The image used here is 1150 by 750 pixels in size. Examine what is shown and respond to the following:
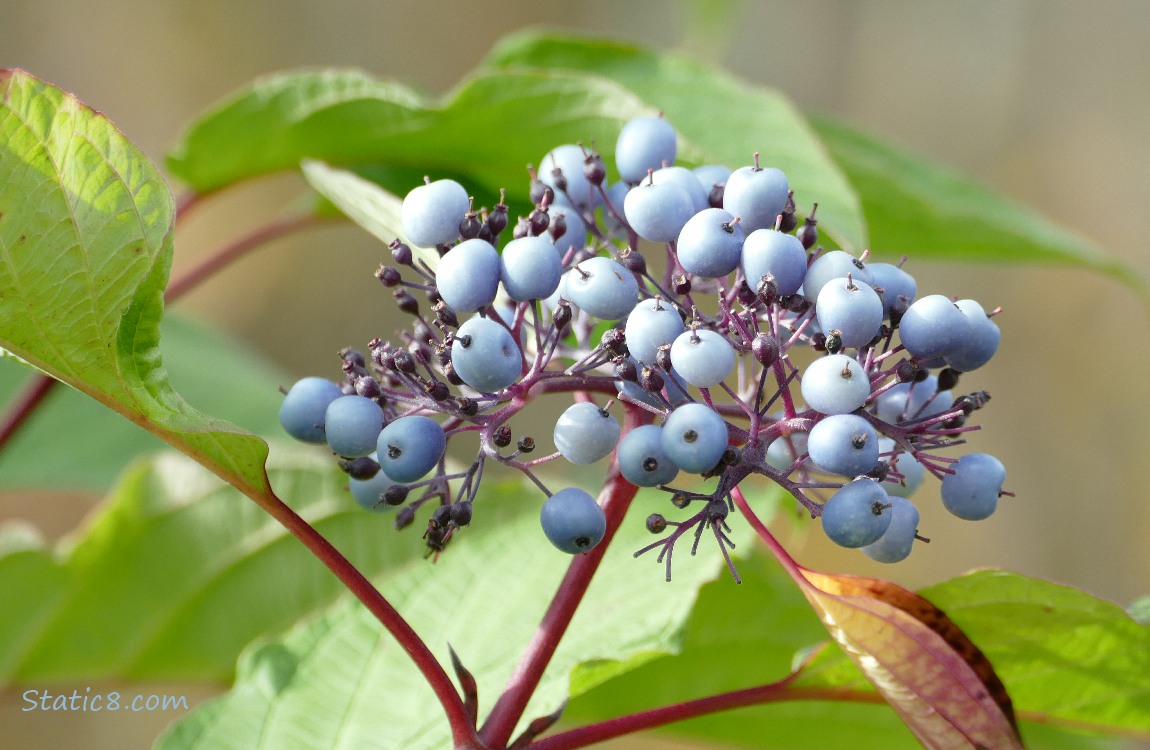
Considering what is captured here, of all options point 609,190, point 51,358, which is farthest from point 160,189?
point 609,190

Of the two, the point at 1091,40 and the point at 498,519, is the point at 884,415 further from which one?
the point at 1091,40

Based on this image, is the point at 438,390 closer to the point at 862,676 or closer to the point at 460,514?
the point at 460,514

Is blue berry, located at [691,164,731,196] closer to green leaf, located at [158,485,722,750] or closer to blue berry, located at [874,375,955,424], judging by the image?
blue berry, located at [874,375,955,424]

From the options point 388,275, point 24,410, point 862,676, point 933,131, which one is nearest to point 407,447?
point 388,275

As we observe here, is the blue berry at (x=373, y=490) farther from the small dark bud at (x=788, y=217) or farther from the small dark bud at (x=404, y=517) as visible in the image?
the small dark bud at (x=788, y=217)

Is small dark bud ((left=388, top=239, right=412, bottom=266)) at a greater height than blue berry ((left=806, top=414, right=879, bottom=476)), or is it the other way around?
small dark bud ((left=388, top=239, right=412, bottom=266))

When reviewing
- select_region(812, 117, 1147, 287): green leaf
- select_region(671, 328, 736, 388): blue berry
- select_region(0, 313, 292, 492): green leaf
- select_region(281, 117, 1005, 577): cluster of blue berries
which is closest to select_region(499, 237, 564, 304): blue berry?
select_region(281, 117, 1005, 577): cluster of blue berries
